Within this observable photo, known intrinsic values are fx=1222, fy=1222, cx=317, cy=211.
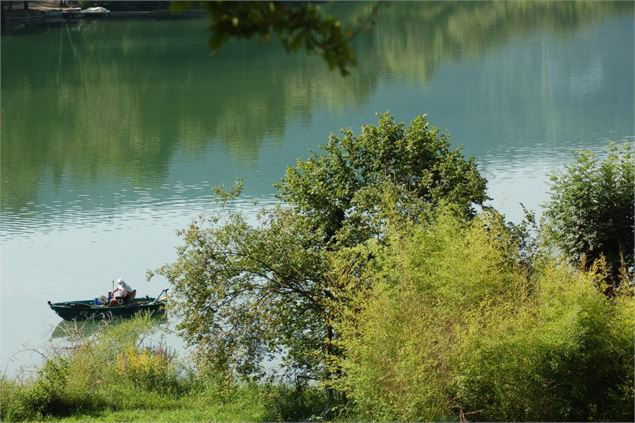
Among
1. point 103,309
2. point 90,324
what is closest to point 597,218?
point 103,309

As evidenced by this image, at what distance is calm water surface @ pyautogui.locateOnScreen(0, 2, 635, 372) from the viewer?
25.1 m

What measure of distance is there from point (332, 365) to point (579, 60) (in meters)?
34.6

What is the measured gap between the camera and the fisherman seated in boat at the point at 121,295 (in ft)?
71.0

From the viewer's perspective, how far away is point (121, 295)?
2170 centimetres

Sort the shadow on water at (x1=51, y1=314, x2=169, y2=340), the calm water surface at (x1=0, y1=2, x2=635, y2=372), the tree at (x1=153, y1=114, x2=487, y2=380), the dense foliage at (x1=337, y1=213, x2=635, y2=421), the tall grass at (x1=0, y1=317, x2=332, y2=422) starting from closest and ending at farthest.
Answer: the dense foliage at (x1=337, y1=213, x2=635, y2=421) → the tree at (x1=153, y1=114, x2=487, y2=380) → the tall grass at (x1=0, y1=317, x2=332, y2=422) → the shadow on water at (x1=51, y1=314, x2=169, y2=340) → the calm water surface at (x1=0, y1=2, x2=635, y2=372)

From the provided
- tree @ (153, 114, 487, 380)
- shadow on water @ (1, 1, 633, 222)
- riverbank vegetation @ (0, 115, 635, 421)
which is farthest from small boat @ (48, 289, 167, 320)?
shadow on water @ (1, 1, 633, 222)

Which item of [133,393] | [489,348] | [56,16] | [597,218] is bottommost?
[133,393]

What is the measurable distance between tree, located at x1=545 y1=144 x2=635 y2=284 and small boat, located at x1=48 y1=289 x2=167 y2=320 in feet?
24.4

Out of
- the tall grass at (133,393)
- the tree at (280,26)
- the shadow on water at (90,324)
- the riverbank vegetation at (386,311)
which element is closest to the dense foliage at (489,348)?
the riverbank vegetation at (386,311)

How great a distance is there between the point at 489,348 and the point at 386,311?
1.12m

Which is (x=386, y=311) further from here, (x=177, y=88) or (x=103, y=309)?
(x=177, y=88)

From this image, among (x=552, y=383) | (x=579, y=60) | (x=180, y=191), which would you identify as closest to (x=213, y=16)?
(x=552, y=383)

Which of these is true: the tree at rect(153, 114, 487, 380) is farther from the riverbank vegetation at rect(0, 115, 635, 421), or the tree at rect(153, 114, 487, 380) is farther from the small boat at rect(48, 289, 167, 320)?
the small boat at rect(48, 289, 167, 320)

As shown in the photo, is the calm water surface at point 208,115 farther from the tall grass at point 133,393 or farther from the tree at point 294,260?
the tree at point 294,260
